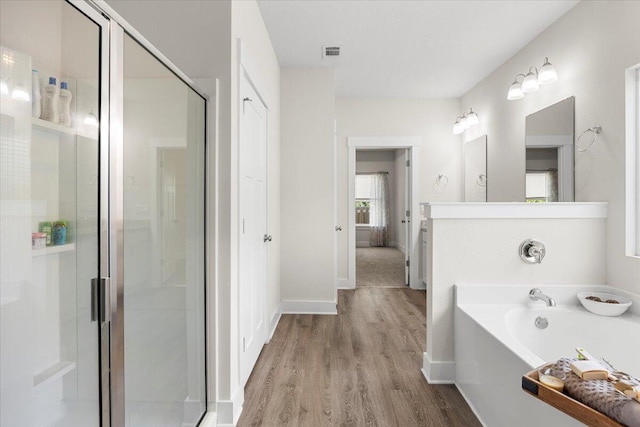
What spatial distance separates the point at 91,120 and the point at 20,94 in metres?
0.22

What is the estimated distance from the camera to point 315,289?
145 inches

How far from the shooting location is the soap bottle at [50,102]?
0.85 m

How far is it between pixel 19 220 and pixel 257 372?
1953 mm

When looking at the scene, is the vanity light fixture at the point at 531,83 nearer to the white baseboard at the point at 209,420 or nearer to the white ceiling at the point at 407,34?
the white ceiling at the point at 407,34

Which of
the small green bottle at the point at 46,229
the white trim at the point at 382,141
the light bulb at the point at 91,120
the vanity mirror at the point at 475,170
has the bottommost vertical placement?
the small green bottle at the point at 46,229

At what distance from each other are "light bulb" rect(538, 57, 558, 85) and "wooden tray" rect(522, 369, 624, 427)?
2.56 metres

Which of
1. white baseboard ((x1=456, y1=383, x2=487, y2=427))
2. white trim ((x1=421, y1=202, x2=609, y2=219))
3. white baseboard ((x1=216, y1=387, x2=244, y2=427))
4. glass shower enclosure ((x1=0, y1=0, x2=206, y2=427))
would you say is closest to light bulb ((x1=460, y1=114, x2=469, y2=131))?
white trim ((x1=421, y1=202, x2=609, y2=219))

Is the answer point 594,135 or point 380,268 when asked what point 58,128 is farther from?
point 380,268

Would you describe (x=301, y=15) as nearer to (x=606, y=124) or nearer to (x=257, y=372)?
(x=606, y=124)

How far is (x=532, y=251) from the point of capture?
2180 mm

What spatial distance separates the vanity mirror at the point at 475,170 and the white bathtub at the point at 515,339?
2195 mm

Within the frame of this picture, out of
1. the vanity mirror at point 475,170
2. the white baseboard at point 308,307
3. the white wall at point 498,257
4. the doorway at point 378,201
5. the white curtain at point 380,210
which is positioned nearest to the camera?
the white wall at point 498,257

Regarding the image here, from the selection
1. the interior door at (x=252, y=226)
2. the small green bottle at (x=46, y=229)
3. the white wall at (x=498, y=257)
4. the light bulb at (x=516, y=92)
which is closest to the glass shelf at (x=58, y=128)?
the small green bottle at (x=46, y=229)

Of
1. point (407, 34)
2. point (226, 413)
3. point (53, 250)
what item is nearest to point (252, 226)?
point (226, 413)
